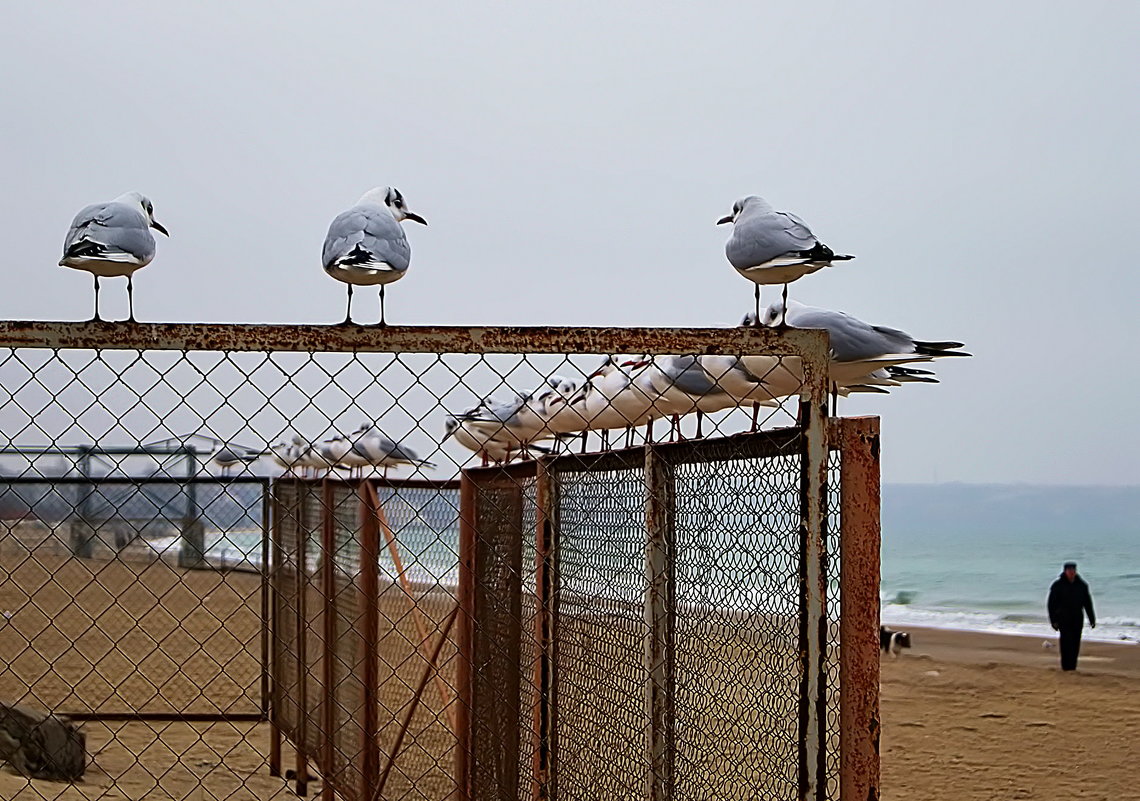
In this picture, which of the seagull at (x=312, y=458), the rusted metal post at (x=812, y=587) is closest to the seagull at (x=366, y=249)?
the seagull at (x=312, y=458)

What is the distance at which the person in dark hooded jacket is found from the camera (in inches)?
684

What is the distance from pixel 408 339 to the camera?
2672 millimetres

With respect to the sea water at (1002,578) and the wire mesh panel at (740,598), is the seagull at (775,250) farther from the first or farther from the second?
the sea water at (1002,578)

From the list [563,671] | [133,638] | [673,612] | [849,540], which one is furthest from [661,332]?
[133,638]

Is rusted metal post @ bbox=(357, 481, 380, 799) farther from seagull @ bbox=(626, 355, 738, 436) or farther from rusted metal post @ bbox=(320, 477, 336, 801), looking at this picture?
seagull @ bbox=(626, 355, 738, 436)

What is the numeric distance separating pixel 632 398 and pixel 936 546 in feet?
195

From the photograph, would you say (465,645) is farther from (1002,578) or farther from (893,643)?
(1002,578)

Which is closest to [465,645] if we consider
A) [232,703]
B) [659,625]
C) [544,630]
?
[544,630]

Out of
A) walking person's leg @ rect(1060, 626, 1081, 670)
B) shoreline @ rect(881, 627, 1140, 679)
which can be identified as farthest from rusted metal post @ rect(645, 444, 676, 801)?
walking person's leg @ rect(1060, 626, 1081, 670)

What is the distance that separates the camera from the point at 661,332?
2711 millimetres

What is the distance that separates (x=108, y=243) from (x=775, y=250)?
199 centimetres

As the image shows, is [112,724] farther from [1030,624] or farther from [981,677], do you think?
[1030,624]

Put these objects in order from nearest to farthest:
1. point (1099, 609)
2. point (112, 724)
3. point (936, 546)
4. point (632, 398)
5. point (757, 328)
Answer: point (757, 328), point (632, 398), point (112, 724), point (1099, 609), point (936, 546)

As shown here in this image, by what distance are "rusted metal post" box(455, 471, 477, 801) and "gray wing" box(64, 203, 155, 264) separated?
1.22 m
